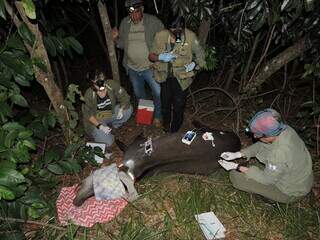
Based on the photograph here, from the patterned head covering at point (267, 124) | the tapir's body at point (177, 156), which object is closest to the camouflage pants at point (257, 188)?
the tapir's body at point (177, 156)

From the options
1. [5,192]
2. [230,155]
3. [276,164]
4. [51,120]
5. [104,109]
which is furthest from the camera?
[104,109]

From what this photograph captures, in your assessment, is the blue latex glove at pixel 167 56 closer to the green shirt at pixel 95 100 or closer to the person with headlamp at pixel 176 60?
the person with headlamp at pixel 176 60

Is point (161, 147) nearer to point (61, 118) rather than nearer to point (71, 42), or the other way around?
point (61, 118)

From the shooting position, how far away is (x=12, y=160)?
3.63 m

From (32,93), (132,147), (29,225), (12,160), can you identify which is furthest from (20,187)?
(32,93)

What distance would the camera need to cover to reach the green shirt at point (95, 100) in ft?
19.6

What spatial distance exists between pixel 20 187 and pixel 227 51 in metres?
4.67

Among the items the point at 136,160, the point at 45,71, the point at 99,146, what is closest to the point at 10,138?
the point at 45,71

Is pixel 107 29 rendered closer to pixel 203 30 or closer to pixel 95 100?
pixel 95 100

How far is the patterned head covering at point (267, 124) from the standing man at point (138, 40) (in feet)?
→ 7.66

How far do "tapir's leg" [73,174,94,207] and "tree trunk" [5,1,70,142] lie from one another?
0.79m

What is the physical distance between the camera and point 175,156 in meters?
5.52

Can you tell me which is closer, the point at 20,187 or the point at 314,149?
the point at 20,187

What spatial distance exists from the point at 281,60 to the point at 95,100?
9.77 feet
